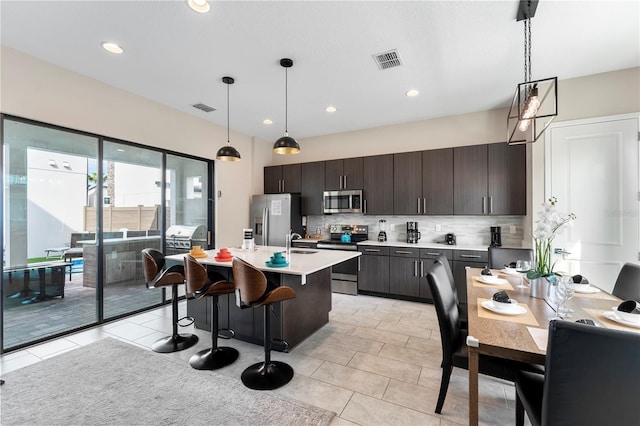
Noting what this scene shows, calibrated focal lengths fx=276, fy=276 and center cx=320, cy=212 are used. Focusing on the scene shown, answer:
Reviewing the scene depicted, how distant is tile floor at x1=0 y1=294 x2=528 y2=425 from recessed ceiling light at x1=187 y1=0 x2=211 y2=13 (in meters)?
3.02

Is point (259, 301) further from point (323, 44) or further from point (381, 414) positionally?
point (323, 44)

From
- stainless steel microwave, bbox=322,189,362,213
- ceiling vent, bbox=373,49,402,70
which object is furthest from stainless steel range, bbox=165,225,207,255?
ceiling vent, bbox=373,49,402,70

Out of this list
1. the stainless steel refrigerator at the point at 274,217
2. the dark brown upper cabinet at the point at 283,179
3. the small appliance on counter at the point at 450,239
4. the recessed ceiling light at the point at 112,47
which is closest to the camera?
the recessed ceiling light at the point at 112,47

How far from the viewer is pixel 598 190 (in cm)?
320

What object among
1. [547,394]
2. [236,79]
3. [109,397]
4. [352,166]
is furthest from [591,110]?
[109,397]

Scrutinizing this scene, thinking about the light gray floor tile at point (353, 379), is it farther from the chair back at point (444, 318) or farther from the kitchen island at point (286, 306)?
the chair back at point (444, 318)

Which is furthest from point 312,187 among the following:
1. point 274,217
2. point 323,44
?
point 323,44

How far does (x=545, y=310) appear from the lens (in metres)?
1.72

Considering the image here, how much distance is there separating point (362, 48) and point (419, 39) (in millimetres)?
533

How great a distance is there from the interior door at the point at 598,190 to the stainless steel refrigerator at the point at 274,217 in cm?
394

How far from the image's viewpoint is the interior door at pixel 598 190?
3.06 meters

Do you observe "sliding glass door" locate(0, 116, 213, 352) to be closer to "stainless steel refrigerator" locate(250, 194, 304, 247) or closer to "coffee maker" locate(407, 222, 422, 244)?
"stainless steel refrigerator" locate(250, 194, 304, 247)

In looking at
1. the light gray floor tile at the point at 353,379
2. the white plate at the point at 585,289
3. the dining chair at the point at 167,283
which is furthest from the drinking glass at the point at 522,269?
the dining chair at the point at 167,283

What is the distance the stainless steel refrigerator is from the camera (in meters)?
5.31
